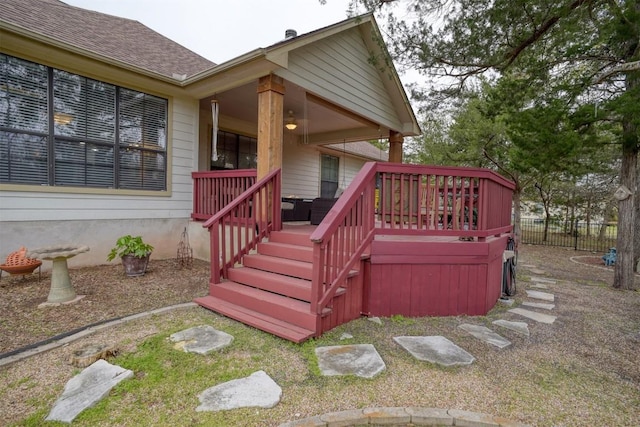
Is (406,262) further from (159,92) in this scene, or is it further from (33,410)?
(159,92)

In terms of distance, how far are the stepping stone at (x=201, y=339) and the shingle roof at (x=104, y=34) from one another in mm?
4259

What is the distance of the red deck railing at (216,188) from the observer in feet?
17.4

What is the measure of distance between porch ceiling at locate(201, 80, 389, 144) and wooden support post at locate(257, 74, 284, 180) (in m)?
0.61

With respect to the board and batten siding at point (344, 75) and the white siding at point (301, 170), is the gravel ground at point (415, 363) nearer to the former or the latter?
the board and batten siding at point (344, 75)

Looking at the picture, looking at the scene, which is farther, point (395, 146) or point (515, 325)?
point (395, 146)

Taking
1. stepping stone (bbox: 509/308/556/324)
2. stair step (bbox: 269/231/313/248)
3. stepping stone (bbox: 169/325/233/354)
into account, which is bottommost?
stepping stone (bbox: 509/308/556/324)

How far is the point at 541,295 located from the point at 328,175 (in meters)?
7.33

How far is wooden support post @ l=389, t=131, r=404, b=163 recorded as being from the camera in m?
8.24

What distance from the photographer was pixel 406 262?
3576 millimetres

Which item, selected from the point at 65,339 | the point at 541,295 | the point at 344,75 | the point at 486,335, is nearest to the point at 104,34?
the point at 344,75

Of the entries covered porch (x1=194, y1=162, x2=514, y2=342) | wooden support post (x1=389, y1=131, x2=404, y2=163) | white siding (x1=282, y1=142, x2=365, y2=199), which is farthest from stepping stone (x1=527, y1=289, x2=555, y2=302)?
white siding (x1=282, y1=142, x2=365, y2=199)

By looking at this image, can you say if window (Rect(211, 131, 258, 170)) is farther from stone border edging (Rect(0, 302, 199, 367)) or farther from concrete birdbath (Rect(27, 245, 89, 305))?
stone border edging (Rect(0, 302, 199, 367))

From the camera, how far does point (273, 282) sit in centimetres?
349

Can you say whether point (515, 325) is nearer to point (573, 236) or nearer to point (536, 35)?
point (536, 35)
